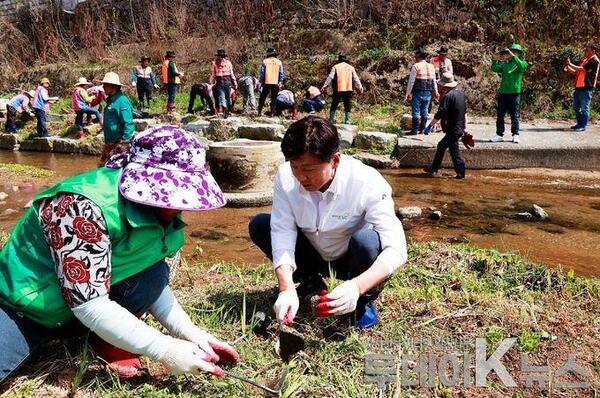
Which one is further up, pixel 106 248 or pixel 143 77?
pixel 143 77

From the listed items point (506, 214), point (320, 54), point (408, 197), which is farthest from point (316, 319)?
point (320, 54)

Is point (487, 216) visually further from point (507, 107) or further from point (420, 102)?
point (420, 102)

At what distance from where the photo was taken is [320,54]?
1408cm

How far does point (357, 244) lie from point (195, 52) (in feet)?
48.5

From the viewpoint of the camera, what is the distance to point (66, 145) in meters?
11.2

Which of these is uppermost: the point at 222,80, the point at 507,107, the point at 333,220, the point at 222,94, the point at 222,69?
the point at 222,69

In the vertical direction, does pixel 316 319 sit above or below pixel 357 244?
below

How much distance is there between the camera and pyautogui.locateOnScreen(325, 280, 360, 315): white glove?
1944 millimetres

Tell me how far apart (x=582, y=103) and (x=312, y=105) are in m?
5.26

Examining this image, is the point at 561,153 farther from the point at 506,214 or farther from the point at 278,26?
the point at 278,26

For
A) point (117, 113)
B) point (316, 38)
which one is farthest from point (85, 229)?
point (316, 38)

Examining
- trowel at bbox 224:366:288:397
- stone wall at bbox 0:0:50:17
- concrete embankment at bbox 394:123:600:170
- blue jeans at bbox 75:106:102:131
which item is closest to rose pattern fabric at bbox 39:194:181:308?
trowel at bbox 224:366:288:397

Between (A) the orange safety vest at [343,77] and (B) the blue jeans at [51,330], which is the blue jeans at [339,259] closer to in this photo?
(B) the blue jeans at [51,330]

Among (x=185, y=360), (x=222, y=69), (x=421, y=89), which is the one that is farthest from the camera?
(x=222, y=69)
